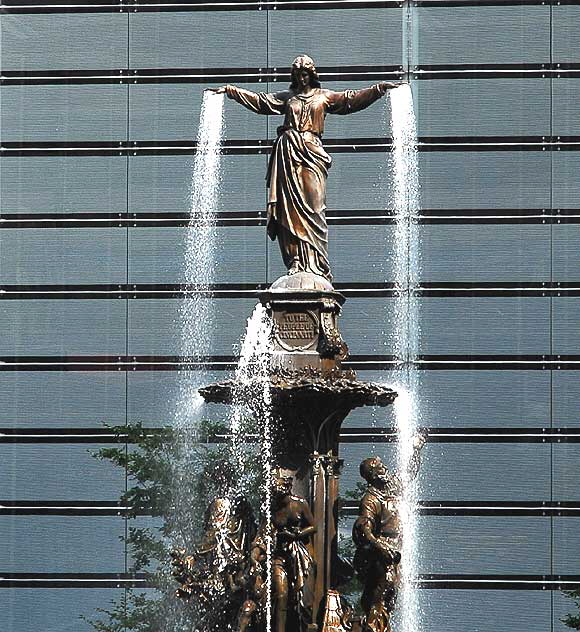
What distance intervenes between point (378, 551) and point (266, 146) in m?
11.0

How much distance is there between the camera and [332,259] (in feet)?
93.3

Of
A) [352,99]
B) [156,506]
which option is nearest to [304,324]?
[352,99]

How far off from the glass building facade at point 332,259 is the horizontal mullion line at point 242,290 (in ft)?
0.10

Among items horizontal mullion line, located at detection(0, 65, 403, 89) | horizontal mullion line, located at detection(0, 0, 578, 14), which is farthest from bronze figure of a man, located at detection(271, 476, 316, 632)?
horizontal mullion line, located at detection(0, 0, 578, 14)

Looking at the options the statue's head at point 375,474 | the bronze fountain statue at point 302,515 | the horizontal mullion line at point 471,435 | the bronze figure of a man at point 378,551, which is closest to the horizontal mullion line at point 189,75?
the horizontal mullion line at point 471,435

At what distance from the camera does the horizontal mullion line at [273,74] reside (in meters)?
28.8

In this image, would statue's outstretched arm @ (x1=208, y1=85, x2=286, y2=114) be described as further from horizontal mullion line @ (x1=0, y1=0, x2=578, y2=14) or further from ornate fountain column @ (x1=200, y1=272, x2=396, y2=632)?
horizontal mullion line @ (x1=0, y1=0, x2=578, y2=14)

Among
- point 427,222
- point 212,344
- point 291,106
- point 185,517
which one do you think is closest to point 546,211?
point 427,222

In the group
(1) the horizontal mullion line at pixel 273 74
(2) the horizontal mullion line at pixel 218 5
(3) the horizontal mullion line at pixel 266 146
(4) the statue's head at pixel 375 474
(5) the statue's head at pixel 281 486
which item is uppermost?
(2) the horizontal mullion line at pixel 218 5

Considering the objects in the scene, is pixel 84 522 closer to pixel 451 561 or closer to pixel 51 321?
pixel 51 321

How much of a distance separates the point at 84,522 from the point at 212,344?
2964 millimetres

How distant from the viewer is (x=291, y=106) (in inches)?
782

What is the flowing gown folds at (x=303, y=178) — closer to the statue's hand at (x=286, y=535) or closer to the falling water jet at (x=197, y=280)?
the statue's hand at (x=286, y=535)

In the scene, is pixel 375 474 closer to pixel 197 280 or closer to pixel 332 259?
pixel 332 259
